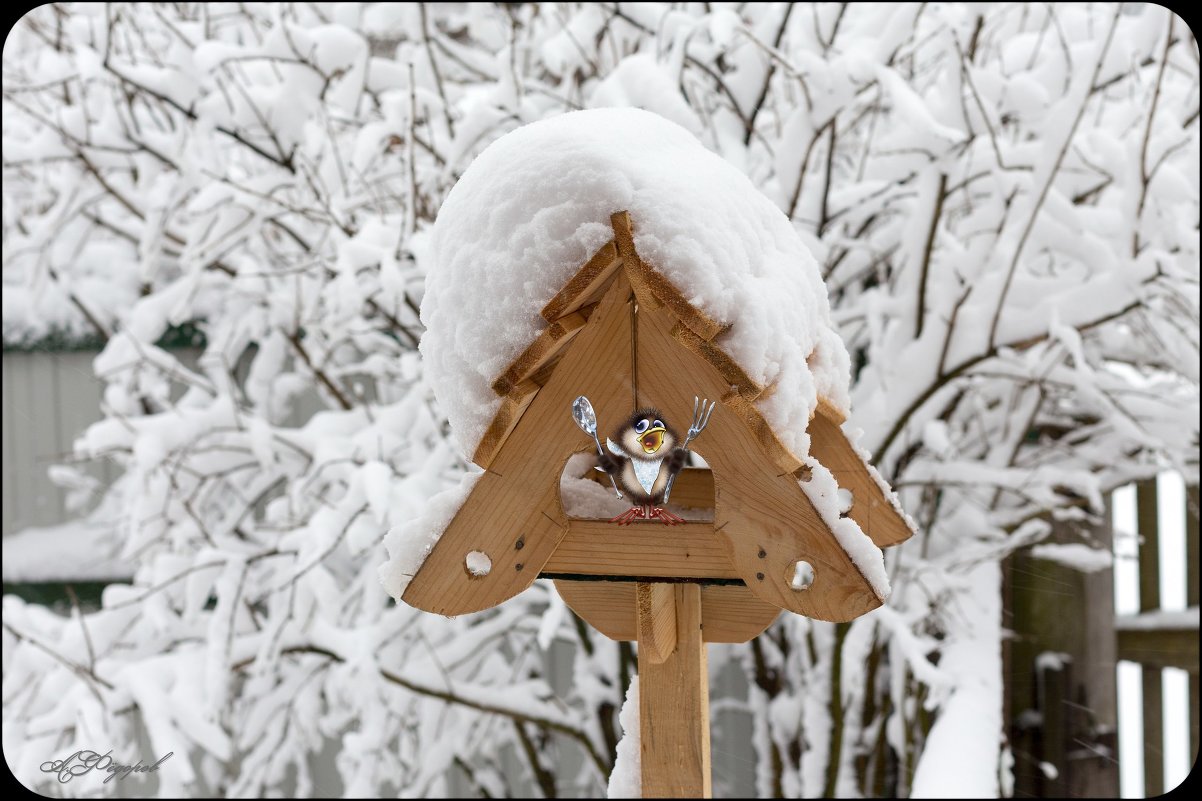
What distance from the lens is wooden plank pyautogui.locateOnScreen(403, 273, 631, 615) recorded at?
728 mm

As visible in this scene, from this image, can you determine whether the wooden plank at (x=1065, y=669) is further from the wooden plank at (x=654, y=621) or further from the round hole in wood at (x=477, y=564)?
the round hole in wood at (x=477, y=564)

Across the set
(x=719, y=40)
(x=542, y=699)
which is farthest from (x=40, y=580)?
(x=719, y=40)

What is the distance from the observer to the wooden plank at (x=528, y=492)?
728mm

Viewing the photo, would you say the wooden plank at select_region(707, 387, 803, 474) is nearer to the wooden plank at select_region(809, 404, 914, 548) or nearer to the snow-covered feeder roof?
the snow-covered feeder roof

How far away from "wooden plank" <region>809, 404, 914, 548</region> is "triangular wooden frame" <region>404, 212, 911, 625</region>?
0.23 metres

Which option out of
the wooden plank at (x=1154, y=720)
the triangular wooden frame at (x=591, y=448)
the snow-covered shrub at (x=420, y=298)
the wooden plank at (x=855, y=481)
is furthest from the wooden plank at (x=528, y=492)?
the wooden plank at (x=1154, y=720)

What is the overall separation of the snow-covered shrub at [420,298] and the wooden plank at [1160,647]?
20.3 inches

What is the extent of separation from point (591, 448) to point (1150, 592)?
232 centimetres

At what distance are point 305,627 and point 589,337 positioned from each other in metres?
1.22

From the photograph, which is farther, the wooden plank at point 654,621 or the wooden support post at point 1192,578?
the wooden support post at point 1192,578

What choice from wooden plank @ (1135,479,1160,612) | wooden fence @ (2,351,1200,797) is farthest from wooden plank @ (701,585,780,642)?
wooden plank @ (1135,479,1160,612)

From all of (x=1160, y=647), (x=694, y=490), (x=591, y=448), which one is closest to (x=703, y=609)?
(x=694, y=490)

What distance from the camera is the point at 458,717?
216 centimetres

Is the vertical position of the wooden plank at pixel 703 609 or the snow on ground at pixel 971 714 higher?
the wooden plank at pixel 703 609
